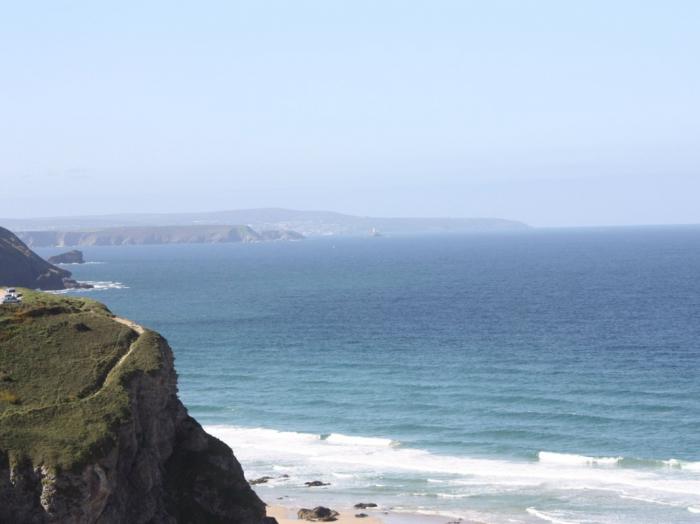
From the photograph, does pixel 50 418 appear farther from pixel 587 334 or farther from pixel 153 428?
pixel 587 334

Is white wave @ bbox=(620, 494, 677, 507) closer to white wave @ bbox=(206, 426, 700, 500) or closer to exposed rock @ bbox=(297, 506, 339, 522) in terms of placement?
white wave @ bbox=(206, 426, 700, 500)

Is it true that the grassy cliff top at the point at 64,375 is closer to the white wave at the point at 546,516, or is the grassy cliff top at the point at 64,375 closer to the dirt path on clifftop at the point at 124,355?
the dirt path on clifftop at the point at 124,355

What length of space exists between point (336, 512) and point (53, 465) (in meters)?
21.1

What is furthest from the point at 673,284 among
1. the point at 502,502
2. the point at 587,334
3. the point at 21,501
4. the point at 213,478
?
the point at 21,501

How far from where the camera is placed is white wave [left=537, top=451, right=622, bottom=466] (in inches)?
2361

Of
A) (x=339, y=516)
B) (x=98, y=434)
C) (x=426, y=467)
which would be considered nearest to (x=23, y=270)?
(x=426, y=467)

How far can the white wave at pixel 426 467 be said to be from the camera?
5622 centimetres

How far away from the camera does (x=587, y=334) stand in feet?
343

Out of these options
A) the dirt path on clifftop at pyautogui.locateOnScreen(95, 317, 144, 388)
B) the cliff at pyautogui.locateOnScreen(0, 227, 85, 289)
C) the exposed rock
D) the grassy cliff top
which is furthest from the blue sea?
the cliff at pyautogui.locateOnScreen(0, 227, 85, 289)

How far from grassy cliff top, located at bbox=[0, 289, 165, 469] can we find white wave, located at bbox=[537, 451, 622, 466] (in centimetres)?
2726

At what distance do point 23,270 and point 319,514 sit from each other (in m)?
131

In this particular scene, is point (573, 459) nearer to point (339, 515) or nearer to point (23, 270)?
point (339, 515)

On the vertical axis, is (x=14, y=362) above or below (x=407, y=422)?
above

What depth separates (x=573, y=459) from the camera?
6088 cm
